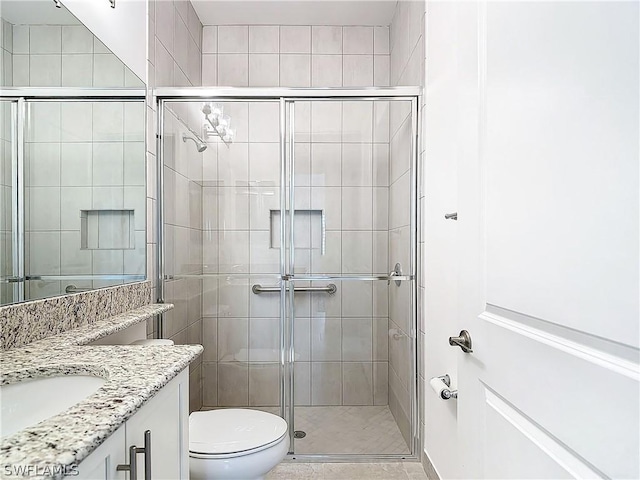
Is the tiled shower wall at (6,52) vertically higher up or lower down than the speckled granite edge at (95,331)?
higher up

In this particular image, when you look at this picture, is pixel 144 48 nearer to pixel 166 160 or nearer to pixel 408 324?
pixel 166 160

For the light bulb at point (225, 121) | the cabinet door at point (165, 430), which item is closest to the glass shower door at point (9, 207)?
the cabinet door at point (165, 430)

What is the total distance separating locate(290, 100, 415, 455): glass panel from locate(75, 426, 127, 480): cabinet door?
149 cm

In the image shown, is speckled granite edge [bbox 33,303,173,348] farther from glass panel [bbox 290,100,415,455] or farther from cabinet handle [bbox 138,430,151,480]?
glass panel [bbox 290,100,415,455]

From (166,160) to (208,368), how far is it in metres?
1.12

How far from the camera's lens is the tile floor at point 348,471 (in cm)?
199

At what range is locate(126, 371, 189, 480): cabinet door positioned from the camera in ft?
2.59

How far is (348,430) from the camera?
2.19 meters

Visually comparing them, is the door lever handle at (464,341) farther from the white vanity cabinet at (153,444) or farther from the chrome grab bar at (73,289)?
the chrome grab bar at (73,289)

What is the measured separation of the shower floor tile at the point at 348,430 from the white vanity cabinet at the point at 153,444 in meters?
1.20

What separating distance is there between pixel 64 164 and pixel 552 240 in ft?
4.75

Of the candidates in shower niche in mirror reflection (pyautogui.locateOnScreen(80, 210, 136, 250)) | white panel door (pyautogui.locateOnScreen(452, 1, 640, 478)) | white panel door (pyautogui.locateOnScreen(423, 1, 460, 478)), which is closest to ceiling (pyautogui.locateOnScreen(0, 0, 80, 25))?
shower niche in mirror reflection (pyautogui.locateOnScreen(80, 210, 136, 250))

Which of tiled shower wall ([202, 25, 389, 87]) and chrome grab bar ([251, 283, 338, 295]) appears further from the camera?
tiled shower wall ([202, 25, 389, 87])

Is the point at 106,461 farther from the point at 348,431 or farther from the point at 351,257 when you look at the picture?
the point at 348,431
